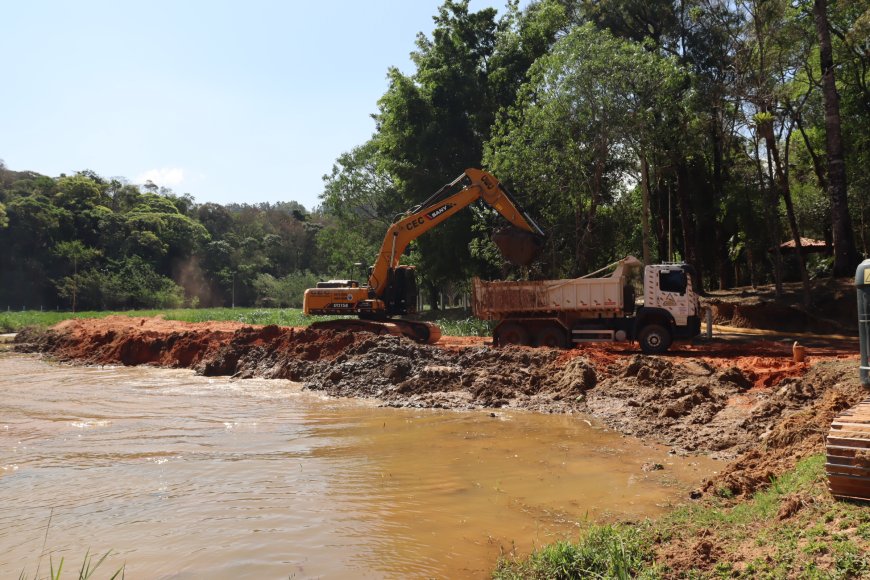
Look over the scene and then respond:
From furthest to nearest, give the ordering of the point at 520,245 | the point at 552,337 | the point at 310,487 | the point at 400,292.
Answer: the point at 400,292
the point at 520,245
the point at 552,337
the point at 310,487

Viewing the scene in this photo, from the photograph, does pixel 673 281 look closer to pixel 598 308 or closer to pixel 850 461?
pixel 598 308

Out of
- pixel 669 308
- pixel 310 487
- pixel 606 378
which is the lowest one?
pixel 310 487

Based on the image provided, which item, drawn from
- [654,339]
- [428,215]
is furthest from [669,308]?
[428,215]

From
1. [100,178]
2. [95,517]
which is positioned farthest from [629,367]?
[100,178]

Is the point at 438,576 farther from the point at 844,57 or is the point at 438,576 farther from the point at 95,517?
the point at 844,57

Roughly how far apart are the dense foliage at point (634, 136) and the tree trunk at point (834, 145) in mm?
67

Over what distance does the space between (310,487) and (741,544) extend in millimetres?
4910

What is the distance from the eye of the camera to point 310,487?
25.9 feet

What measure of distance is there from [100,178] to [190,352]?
203ft

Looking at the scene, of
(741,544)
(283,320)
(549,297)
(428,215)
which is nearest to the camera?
(741,544)

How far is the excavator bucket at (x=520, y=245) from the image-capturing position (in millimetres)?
19812

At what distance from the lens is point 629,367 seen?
13328 millimetres

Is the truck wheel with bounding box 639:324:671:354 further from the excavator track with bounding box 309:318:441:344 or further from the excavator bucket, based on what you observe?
the excavator track with bounding box 309:318:441:344

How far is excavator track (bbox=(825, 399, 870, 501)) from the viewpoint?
174 inches
